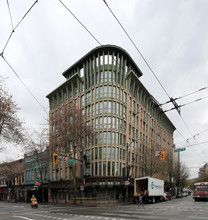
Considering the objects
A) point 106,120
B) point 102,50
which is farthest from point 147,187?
point 102,50

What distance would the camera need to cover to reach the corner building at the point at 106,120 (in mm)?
41719

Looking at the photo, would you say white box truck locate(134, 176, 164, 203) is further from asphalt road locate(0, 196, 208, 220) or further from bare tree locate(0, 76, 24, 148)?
bare tree locate(0, 76, 24, 148)

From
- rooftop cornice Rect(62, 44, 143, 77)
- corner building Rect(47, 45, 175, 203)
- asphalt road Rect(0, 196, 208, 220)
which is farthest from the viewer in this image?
rooftop cornice Rect(62, 44, 143, 77)

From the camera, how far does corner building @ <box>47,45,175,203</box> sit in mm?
41719

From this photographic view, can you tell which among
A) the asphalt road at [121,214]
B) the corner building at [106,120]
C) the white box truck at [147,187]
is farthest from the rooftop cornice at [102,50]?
the asphalt road at [121,214]

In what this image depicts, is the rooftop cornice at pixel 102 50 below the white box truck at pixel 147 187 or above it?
above

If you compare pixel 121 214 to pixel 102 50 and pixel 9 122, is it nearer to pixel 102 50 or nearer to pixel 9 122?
pixel 9 122

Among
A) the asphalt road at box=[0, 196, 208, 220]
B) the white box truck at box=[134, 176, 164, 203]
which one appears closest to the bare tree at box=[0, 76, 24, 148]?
the asphalt road at box=[0, 196, 208, 220]

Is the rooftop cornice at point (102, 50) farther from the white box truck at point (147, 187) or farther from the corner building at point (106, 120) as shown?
the white box truck at point (147, 187)

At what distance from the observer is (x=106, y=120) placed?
4322 centimetres

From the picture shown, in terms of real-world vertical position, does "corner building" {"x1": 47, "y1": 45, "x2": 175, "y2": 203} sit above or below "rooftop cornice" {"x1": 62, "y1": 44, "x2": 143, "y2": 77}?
below

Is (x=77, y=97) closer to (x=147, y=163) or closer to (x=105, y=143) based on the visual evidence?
(x=105, y=143)

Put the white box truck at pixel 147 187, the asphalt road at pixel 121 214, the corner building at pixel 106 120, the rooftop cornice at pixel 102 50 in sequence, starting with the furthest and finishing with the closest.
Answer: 1. the rooftop cornice at pixel 102 50
2. the corner building at pixel 106 120
3. the white box truck at pixel 147 187
4. the asphalt road at pixel 121 214

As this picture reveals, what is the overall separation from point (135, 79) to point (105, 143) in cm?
1648
